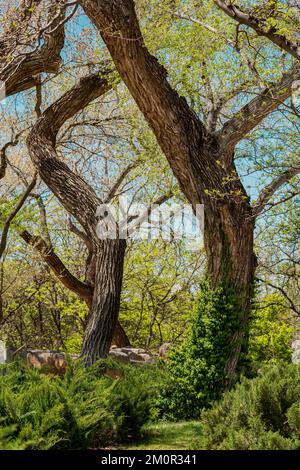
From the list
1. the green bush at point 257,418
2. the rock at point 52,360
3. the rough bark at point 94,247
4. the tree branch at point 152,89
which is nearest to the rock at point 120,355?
the rock at point 52,360

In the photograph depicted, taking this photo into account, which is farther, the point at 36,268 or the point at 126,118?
the point at 36,268

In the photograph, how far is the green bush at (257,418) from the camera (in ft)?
16.6

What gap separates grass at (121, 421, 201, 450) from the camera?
6.29 metres

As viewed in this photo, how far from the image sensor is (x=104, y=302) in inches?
393

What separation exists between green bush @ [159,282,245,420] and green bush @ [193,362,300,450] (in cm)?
234

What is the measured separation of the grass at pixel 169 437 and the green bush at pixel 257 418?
400 mm

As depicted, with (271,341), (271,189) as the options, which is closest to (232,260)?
(271,189)

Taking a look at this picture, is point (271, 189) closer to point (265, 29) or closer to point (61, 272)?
point (265, 29)

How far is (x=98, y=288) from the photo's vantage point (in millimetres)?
→ 10133

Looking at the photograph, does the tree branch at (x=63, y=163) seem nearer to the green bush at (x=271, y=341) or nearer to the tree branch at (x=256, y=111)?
the tree branch at (x=256, y=111)
